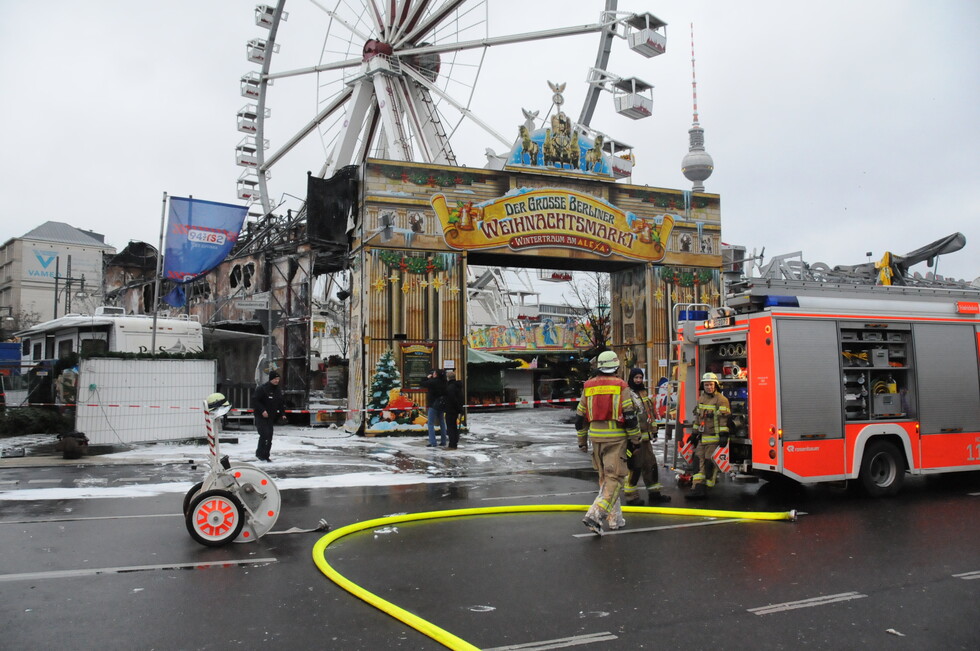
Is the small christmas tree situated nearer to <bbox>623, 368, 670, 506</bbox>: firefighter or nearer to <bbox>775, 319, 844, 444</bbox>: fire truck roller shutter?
<bbox>623, 368, 670, 506</bbox>: firefighter

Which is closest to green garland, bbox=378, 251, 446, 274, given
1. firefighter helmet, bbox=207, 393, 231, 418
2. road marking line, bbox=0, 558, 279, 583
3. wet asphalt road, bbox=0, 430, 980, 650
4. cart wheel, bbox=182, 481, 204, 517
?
wet asphalt road, bbox=0, 430, 980, 650

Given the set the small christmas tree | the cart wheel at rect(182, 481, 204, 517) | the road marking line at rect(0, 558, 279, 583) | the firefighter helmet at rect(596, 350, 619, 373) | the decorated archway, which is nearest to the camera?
the road marking line at rect(0, 558, 279, 583)

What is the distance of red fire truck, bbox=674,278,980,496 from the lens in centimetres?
973

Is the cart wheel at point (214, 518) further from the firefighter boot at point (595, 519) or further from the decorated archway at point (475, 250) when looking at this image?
the decorated archway at point (475, 250)

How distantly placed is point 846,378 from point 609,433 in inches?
175

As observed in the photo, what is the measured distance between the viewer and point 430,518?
8.85m

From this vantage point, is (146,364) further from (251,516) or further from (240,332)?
(251,516)

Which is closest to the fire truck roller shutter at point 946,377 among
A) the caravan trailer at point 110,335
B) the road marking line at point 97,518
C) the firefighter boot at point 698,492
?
the firefighter boot at point 698,492

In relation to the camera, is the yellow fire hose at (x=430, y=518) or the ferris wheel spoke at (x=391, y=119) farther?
the ferris wheel spoke at (x=391, y=119)

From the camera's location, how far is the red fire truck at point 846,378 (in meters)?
9.73

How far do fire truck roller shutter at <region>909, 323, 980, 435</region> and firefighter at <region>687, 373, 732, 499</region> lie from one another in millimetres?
2963

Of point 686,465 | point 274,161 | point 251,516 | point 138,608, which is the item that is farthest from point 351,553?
point 274,161

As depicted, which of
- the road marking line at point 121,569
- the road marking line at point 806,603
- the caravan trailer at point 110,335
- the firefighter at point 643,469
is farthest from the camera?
the caravan trailer at point 110,335

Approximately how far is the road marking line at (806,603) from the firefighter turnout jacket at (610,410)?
2.62 m
